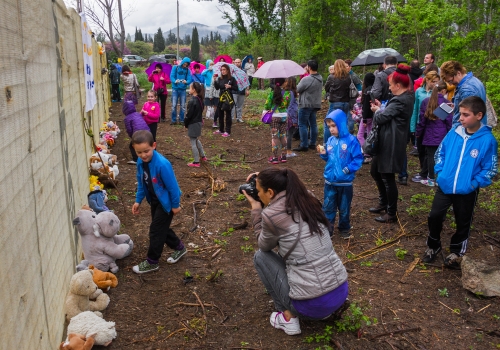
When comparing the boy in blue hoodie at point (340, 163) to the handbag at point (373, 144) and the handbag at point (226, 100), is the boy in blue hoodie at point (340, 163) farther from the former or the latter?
the handbag at point (226, 100)

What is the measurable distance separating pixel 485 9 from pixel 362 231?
8.71 m

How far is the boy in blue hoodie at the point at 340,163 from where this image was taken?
193 inches

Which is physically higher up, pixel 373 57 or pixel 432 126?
pixel 373 57

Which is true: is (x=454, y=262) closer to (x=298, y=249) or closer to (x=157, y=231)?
(x=298, y=249)

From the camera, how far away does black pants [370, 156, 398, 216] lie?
548 centimetres

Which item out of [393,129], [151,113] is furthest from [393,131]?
[151,113]

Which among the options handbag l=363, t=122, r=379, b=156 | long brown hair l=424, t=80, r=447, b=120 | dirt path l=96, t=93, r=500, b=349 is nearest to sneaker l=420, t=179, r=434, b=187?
dirt path l=96, t=93, r=500, b=349

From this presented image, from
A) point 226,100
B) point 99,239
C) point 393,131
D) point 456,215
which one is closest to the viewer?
point 99,239

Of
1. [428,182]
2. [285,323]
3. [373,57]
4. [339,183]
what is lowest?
[285,323]

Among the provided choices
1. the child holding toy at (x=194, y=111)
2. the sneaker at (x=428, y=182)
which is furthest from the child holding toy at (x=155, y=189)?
the sneaker at (x=428, y=182)

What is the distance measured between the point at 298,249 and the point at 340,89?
254 inches

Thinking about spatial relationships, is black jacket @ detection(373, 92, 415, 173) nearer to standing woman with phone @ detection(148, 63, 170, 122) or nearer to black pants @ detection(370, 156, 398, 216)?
black pants @ detection(370, 156, 398, 216)

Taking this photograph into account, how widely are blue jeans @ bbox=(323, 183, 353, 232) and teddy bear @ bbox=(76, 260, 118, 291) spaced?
8.76 feet

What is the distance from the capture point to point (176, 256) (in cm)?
467
